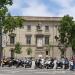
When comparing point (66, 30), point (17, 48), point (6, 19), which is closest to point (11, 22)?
point (6, 19)

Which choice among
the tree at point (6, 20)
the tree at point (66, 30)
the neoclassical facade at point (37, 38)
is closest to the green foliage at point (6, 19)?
the tree at point (6, 20)

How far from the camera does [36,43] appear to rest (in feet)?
352

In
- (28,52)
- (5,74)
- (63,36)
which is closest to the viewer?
(5,74)

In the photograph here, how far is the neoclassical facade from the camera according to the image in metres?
107

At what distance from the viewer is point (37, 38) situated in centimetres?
10669

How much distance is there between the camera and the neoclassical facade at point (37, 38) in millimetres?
106750

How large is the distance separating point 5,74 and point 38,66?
17257 millimetres

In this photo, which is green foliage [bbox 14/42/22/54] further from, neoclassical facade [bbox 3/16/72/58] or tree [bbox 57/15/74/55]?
tree [bbox 57/15/74/55]

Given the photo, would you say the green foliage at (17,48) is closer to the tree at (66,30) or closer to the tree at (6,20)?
the tree at (66,30)

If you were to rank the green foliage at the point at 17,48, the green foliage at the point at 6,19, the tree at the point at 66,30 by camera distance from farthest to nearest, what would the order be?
the green foliage at the point at 17,48 → the tree at the point at 66,30 → the green foliage at the point at 6,19

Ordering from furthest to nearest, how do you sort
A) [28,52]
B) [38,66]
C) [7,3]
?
[28,52] < [38,66] < [7,3]

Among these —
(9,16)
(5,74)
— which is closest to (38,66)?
(9,16)

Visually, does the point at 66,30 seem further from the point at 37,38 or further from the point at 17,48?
the point at 37,38

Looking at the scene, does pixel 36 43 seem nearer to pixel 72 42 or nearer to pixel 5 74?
pixel 72 42
